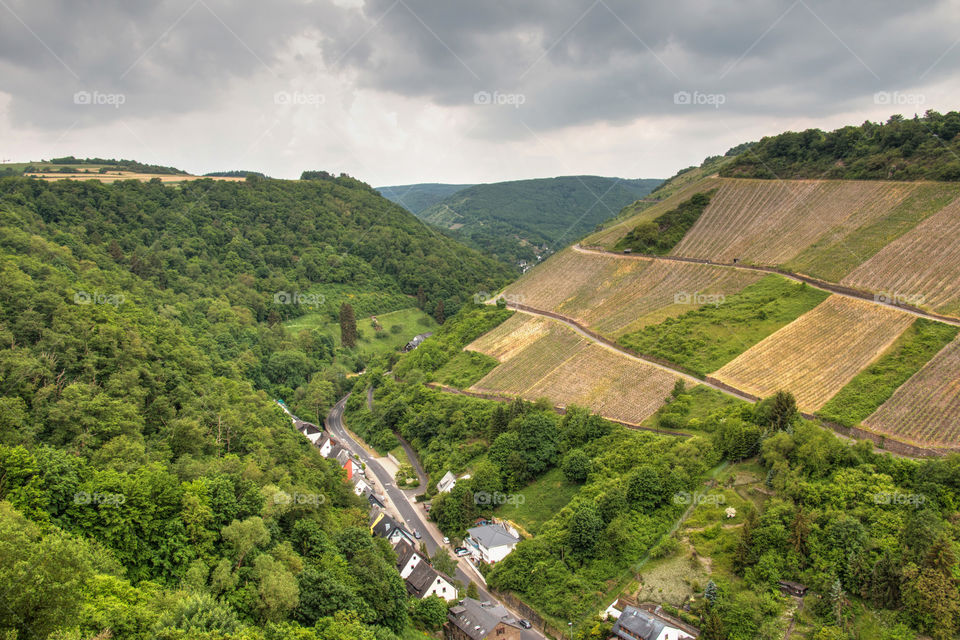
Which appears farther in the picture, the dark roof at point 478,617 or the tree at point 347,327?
the tree at point 347,327

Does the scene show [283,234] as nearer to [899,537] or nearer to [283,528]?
[283,528]

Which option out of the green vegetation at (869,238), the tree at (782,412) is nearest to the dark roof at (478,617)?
the tree at (782,412)

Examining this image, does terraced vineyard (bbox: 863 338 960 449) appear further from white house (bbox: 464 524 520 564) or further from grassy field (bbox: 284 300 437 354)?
grassy field (bbox: 284 300 437 354)

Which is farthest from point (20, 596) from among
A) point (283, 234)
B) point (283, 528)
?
point (283, 234)

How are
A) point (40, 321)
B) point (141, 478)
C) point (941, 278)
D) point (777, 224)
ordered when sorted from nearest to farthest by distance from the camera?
point (141, 478), point (40, 321), point (941, 278), point (777, 224)

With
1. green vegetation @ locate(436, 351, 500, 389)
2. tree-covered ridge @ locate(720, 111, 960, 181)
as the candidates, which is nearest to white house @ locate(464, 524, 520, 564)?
green vegetation @ locate(436, 351, 500, 389)

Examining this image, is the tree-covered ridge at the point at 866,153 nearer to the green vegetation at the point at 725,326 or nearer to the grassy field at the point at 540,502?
the green vegetation at the point at 725,326
